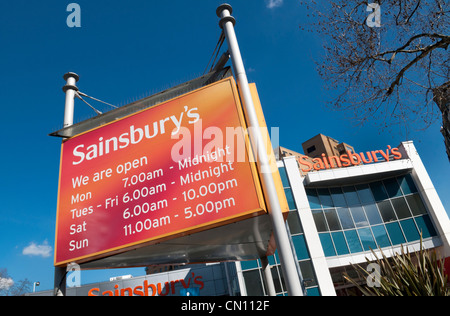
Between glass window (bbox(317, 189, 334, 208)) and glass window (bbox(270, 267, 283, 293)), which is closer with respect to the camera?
glass window (bbox(270, 267, 283, 293))

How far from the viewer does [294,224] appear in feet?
67.8

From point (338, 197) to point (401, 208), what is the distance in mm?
4839

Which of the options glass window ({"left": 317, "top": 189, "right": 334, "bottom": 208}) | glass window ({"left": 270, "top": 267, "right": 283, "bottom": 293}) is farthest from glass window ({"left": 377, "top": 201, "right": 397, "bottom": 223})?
glass window ({"left": 270, "top": 267, "right": 283, "bottom": 293})

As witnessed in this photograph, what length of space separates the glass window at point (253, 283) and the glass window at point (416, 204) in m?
13.4

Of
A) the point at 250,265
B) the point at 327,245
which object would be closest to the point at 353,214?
the point at 327,245

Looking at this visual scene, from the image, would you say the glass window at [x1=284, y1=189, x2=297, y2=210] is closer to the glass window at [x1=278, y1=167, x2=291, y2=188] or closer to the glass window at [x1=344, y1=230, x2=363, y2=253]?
the glass window at [x1=278, y1=167, x2=291, y2=188]

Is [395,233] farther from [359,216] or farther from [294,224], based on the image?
[294,224]

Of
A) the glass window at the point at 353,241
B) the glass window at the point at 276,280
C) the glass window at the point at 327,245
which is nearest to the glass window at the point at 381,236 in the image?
the glass window at the point at 353,241

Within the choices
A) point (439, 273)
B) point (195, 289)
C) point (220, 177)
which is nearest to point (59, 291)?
point (220, 177)

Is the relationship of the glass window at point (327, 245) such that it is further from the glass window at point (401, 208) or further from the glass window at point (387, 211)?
the glass window at point (401, 208)

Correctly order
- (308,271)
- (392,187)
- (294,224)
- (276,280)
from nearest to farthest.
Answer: (308,271), (276,280), (294,224), (392,187)

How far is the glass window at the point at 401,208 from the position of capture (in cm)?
2278

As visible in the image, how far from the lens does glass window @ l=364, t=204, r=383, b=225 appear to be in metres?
22.6

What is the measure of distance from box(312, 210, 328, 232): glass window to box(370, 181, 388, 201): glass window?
5.34 meters
